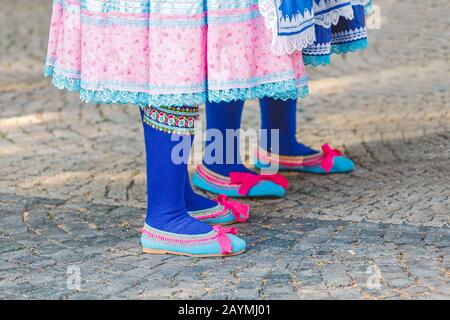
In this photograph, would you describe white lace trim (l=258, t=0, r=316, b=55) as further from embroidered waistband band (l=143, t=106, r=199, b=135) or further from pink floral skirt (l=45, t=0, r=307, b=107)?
embroidered waistband band (l=143, t=106, r=199, b=135)

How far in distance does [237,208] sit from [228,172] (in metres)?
Answer: 0.39

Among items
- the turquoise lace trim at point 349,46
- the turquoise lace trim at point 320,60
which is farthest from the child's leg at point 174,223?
the turquoise lace trim at point 349,46

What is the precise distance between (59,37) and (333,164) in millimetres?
1797

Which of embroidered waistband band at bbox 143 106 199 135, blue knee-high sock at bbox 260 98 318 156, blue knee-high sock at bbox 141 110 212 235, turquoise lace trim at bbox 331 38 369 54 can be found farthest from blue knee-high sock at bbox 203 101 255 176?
embroidered waistband band at bbox 143 106 199 135

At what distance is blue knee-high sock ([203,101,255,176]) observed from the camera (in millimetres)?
4590

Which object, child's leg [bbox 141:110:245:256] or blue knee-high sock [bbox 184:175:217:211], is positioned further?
blue knee-high sock [bbox 184:175:217:211]

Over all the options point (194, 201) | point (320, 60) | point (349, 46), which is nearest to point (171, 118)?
point (194, 201)

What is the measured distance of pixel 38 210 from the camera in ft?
15.4

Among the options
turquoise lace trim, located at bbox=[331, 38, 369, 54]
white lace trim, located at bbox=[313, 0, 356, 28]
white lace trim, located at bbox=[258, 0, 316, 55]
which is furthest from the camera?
turquoise lace trim, located at bbox=[331, 38, 369, 54]

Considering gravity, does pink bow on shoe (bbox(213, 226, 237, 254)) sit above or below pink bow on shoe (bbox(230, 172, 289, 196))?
below


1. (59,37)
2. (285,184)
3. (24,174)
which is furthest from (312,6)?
(24,174)

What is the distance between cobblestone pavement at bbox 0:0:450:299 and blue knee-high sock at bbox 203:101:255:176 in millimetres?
206

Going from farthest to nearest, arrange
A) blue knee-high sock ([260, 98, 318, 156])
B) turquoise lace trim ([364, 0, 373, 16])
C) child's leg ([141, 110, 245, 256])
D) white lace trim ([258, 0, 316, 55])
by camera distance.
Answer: blue knee-high sock ([260, 98, 318, 156]) < turquoise lace trim ([364, 0, 373, 16]) < child's leg ([141, 110, 245, 256]) < white lace trim ([258, 0, 316, 55])

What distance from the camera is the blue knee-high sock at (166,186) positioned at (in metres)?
3.88
